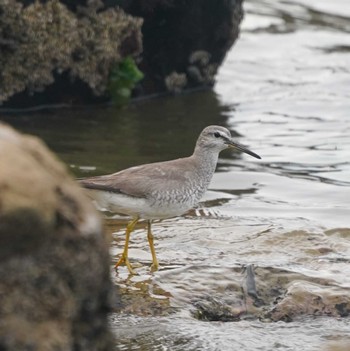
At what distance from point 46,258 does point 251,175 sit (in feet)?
24.1

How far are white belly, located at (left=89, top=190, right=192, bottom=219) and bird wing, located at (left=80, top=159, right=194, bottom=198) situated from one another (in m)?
0.05

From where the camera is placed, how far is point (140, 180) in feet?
26.7

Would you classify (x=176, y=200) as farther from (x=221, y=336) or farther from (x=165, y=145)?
(x=165, y=145)

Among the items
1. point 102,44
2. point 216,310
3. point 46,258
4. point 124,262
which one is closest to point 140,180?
point 124,262

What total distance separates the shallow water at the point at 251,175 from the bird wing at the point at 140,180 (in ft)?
2.02

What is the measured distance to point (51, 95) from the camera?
43.1ft

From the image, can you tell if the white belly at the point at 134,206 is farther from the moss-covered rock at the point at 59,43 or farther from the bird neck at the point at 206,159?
the moss-covered rock at the point at 59,43

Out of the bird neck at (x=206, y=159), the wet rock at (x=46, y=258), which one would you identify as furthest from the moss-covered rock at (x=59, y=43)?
the wet rock at (x=46, y=258)

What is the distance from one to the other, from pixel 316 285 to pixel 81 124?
5.75 m

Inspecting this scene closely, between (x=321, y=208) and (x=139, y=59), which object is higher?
(x=139, y=59)

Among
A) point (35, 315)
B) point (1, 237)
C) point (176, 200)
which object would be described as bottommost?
point (176, 200)

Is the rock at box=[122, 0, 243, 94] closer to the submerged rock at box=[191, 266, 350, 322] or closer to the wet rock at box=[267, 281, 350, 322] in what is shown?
the submerged rock at box=[191, 266, 350, 322]

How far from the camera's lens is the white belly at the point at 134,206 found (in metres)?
8.02

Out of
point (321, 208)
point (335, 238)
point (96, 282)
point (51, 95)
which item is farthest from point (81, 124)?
point (96, 282)
